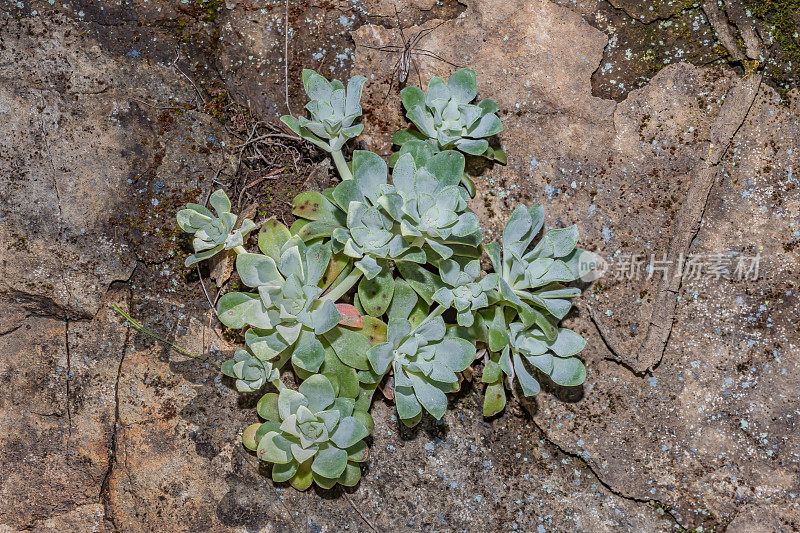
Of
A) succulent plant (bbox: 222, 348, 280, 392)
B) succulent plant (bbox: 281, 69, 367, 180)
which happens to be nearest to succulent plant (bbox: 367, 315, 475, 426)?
succulent plant (bbox: 222, 348, 280, 392)

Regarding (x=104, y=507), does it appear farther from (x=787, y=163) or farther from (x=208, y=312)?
(x=787, y=163)

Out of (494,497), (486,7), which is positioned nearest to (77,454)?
(494,497)

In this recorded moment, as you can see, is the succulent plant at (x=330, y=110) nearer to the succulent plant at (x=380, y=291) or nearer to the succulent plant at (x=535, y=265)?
the succulent plant at (x=380, y=291)

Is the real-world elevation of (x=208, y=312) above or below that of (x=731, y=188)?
below

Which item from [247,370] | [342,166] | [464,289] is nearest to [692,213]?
[464,289]

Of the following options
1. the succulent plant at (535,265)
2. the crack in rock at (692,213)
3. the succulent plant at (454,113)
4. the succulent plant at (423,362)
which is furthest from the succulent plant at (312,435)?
the crack in rock at (692,213)

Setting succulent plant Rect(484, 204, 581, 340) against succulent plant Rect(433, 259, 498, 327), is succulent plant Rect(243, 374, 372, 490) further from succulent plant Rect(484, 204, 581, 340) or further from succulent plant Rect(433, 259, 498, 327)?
succulent plant Rect(484, 204, 581, 340)

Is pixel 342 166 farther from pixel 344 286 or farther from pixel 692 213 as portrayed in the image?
pixel 692 213
